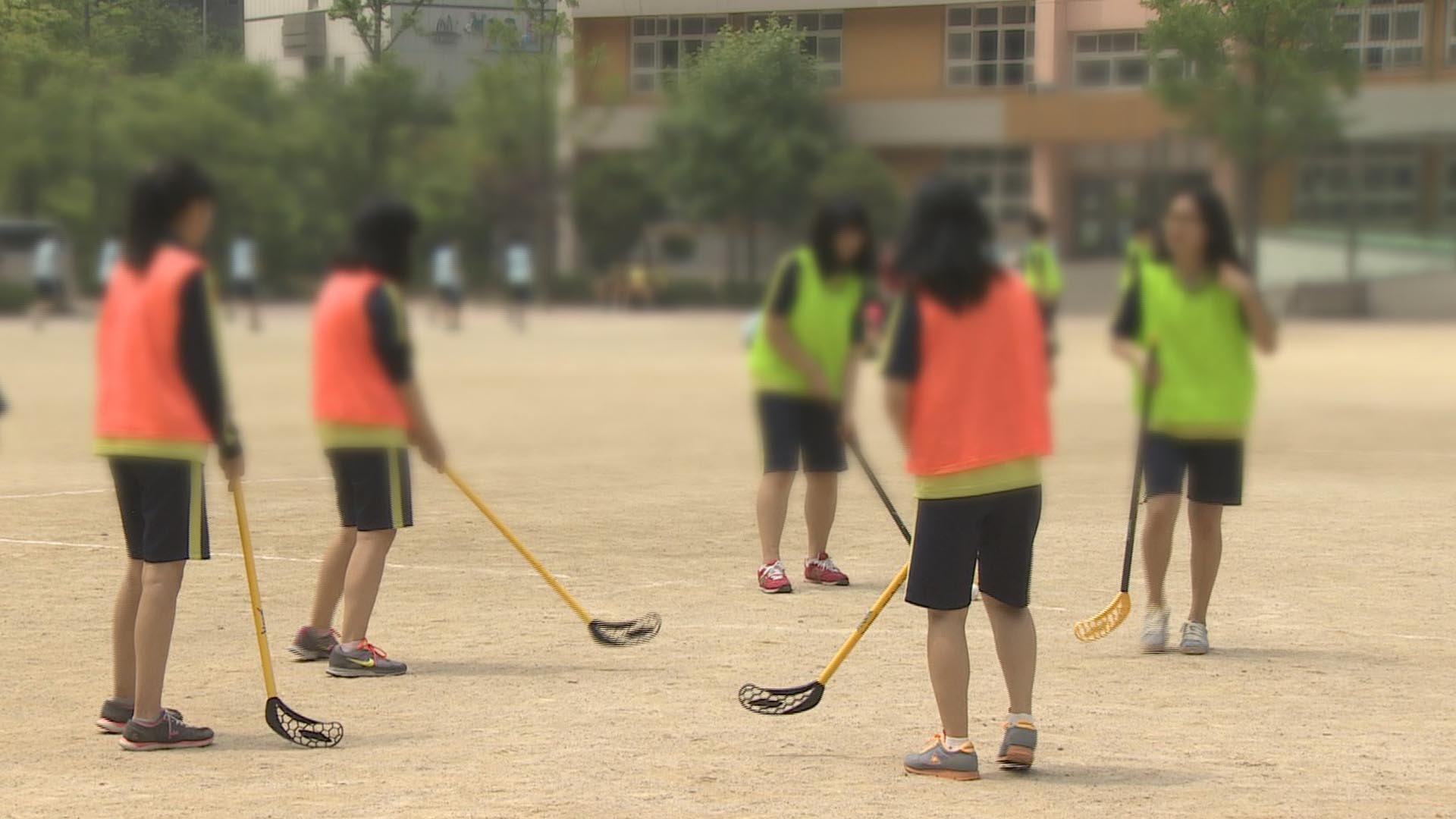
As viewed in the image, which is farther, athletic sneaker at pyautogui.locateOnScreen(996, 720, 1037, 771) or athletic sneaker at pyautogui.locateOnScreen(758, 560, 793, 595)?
athletic sneaker at pyautogui.locateOnScreen(758, 560, 793, 595)

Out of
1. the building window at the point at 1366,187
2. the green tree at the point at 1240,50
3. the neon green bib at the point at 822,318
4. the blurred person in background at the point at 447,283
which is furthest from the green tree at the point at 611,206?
the neon green bib at the point at 822,318

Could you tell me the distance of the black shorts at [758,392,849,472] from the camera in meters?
8.62

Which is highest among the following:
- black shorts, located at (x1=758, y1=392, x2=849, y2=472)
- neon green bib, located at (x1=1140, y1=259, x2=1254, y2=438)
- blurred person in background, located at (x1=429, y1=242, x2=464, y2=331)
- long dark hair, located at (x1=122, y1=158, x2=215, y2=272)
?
long dark hair, located at (x1=122, y1=158, x2=215, y2=272)

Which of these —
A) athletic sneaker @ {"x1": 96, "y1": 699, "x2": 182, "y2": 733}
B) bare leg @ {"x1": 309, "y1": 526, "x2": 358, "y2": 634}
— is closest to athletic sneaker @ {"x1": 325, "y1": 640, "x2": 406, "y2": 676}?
bare leg @ {"x1": 309, "y1": 526, "x2": 358, "y2": 634}

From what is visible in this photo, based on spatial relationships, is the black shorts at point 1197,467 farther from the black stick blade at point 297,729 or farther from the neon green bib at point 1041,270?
the neon green bib at point 1041,270

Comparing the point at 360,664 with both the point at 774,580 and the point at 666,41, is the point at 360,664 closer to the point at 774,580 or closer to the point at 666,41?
the point at 774,580

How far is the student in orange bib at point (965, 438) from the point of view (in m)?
5.13

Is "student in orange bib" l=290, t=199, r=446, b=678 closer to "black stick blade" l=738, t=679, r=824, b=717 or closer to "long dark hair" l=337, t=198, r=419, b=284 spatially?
"long dark hair" l=337, t=198, r=419, b=284

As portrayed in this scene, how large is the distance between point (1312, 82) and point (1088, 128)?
1.89 metres

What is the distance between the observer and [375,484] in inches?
275

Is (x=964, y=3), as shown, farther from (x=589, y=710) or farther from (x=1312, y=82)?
(x=1312, y=82)

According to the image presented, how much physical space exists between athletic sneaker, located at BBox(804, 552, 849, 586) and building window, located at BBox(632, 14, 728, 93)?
2.28m

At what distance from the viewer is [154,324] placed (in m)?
5.52

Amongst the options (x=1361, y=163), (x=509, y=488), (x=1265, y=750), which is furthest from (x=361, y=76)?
(x=1361, y=163)
